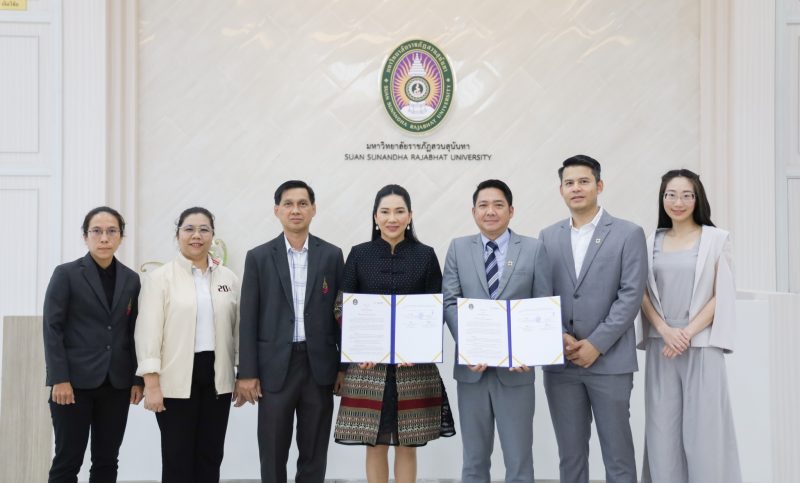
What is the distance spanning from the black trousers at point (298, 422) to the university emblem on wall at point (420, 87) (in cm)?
250

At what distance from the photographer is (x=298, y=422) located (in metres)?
2.98

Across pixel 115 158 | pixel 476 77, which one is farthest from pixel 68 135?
pixel 476 77

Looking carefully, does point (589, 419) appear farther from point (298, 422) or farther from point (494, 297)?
point (298, 422)

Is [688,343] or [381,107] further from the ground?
[381,107]

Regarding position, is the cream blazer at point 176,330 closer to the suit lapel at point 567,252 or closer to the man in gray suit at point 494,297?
the man in gray suit at point 494,297

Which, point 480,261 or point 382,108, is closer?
point 480,261

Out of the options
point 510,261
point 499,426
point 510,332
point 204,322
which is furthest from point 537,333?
point 204,322

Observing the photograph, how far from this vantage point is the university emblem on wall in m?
4.95

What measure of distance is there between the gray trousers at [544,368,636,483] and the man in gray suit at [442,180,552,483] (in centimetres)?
15

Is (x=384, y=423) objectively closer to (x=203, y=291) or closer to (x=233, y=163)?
→ (x=203, y=291)

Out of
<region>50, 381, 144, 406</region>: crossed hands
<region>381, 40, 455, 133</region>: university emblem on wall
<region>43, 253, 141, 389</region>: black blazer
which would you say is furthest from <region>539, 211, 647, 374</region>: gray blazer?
<region>381, 40, 455, 133</region>: university emblem on wall

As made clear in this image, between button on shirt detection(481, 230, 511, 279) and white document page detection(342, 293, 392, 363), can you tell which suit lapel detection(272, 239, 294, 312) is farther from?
button on shirt detection(481, 230, 511, 279)

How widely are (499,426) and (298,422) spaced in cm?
88

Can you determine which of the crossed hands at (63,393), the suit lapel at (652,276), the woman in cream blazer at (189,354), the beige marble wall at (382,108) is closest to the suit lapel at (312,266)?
the woman in cream blazer at (189,354)
